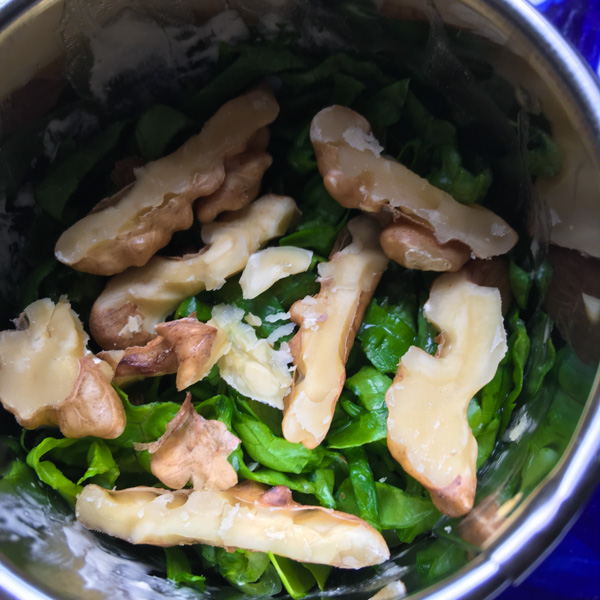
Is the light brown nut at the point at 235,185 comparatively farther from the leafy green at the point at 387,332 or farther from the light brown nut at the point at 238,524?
the light brown nut at the point at 238,524

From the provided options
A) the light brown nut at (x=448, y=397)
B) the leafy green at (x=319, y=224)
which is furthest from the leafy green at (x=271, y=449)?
the leafy green at (x=319, y=224)

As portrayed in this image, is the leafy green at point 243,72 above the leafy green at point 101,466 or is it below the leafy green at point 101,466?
above

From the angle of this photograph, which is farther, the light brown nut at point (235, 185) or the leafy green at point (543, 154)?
the light brown nut at point (235, 185)

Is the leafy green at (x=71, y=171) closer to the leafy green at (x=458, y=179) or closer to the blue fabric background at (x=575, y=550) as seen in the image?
the leafy green at (x=458, y=179)

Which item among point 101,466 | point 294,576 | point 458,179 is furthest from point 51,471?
point 458,179

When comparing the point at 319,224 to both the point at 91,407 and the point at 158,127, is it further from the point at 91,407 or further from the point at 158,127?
the point at 91,407
